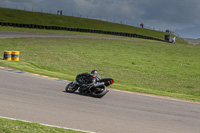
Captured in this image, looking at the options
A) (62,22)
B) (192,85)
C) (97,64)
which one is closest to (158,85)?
(192,85)

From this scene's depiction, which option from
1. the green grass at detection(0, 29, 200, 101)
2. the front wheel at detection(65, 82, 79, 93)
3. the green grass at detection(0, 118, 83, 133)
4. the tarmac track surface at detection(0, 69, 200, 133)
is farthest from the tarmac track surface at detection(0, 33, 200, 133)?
the green grass at detection(0, 29, 200, 101)

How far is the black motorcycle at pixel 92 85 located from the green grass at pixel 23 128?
191 inches

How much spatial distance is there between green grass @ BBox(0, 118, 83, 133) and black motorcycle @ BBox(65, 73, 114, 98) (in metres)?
4.85

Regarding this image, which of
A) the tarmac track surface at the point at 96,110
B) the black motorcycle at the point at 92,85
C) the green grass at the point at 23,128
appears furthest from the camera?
the black motorcycle at the point at 92,85

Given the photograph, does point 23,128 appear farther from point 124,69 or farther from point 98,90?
point 124,69

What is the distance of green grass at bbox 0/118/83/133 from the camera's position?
6809 mm

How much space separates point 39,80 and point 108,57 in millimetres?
16955

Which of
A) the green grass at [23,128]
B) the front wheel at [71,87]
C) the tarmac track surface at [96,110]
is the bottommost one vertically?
the tarmac track surface at [96,110]

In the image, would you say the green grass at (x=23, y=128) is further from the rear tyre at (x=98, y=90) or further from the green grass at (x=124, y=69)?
the green grass at (x=124, y=69)

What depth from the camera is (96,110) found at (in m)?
9.95

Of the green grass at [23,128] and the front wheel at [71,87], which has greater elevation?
the front wheel at [71,87]

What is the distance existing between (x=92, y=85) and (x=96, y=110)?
7.71 ft

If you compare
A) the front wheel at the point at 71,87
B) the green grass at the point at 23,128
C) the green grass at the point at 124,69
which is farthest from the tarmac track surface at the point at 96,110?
the green grass at the point at 124,69

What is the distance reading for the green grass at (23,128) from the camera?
22.3 feet
